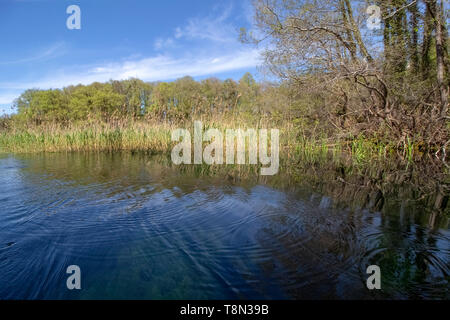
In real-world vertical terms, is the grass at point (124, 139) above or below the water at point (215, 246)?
above

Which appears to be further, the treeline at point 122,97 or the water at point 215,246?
the treeline at point 122,97

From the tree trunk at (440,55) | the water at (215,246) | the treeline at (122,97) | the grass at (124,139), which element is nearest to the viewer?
the water at (215,246)


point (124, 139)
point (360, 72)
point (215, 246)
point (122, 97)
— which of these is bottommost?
A: point (215, 246)

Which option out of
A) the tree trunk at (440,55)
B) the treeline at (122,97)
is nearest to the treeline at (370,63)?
the tree trunk at (440,55)

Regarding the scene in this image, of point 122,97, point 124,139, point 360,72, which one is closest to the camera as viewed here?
point 360,72

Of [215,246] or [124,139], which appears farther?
[124,139]

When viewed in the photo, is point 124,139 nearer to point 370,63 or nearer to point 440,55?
point 370,63

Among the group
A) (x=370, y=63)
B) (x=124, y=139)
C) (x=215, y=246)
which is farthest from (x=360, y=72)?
(x=124, y=139)

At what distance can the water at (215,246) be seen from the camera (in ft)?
3.88

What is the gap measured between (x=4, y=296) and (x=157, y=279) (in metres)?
0.70

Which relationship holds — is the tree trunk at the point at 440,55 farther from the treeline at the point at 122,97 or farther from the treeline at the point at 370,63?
the treeline at the point at 122,97

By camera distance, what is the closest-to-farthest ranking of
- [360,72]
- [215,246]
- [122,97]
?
[215,246]
[360,72]
[122,97]

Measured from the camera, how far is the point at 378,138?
6.05 m

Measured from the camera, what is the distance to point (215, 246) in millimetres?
1584
